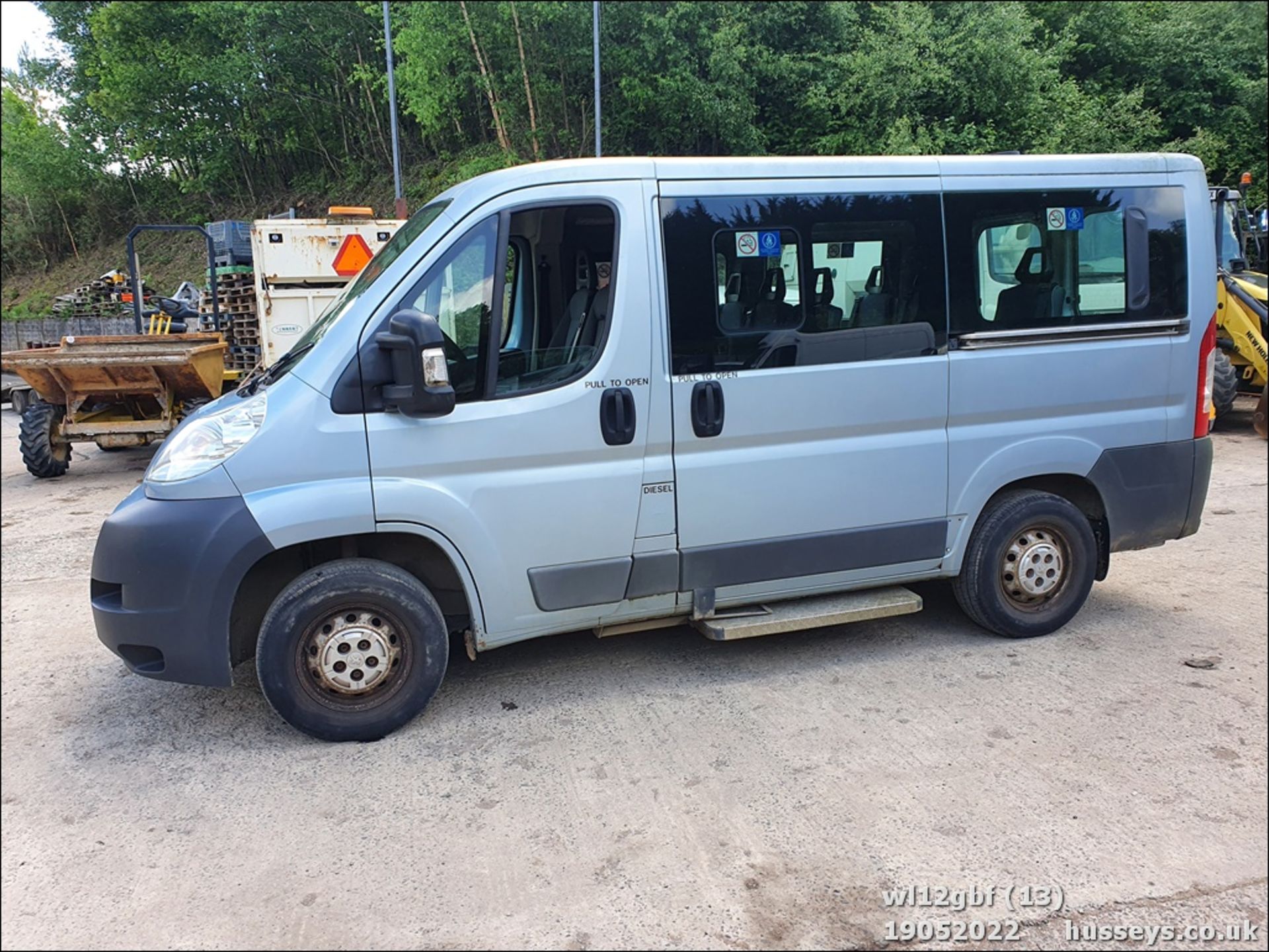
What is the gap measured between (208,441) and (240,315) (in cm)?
1124

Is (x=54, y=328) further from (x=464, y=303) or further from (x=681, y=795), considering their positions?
(x=681, y=795)

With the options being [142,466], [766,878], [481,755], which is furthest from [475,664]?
[142,466]

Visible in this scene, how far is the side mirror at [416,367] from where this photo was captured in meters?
3.72

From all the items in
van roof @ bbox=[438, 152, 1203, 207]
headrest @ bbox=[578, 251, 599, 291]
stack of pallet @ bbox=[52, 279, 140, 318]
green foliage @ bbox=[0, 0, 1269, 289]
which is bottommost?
headrest @ bbox=[578, 251, 599, 291]

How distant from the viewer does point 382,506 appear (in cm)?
389

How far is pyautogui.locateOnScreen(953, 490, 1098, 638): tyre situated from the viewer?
4.94 m

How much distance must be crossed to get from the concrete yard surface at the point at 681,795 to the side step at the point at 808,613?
0.28 m

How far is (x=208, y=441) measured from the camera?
152 inches

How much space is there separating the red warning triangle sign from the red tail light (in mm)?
9056

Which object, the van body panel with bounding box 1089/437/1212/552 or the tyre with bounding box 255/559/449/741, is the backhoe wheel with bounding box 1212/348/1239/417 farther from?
the tyre with bounding box 255/559/449/741

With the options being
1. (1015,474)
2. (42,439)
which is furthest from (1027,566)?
(42,439)

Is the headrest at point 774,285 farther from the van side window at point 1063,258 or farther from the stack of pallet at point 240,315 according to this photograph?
the stack of pallet at point 240,315

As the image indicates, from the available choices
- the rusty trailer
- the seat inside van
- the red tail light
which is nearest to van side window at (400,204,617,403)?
the seat inside van

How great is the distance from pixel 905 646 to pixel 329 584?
2.99 meters
